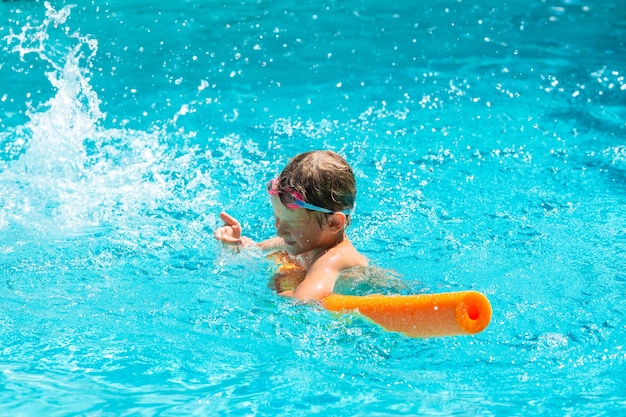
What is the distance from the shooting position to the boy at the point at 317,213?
3.72m

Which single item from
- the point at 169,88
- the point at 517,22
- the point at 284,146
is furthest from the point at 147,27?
the point at 517,22

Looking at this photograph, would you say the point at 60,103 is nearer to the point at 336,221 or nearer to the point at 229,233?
the point at 229,233

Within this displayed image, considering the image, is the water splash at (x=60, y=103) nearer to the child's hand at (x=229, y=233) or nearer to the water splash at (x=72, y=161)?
the water splash at (x=72, y=161)

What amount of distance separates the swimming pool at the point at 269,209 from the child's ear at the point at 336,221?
1.35 ft

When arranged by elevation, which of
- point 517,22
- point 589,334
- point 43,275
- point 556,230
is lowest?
point 589,334

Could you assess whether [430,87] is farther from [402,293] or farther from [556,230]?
[402,293]

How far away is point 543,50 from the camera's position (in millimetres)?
7301

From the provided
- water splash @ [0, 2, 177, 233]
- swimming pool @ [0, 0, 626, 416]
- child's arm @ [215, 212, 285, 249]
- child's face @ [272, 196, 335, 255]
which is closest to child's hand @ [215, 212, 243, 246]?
child's arm @ [215, 212, 285, 249]

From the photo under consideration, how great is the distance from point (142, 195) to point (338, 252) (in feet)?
5.86

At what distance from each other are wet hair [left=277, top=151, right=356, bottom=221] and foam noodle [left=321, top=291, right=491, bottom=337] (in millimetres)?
437

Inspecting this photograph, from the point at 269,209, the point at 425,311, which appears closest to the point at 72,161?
the point at 269,209

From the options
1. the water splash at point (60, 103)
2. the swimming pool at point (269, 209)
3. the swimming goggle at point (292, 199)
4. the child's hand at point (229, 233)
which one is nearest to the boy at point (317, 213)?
the swimming goggle at point (292, 199)

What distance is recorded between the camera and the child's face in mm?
3787

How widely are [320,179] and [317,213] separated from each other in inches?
6.4
